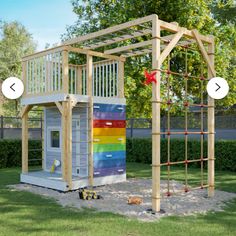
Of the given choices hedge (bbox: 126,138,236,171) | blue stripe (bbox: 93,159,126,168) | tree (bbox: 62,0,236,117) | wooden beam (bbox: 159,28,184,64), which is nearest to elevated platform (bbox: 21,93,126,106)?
blue stripe (bbox: 93,159,126,168)

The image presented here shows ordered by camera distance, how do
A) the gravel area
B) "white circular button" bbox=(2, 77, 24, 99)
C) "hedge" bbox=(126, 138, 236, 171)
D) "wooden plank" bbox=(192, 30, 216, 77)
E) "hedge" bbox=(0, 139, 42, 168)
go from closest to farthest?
the gravel area, "wooden plank" bbox=(192, 30, 216, 77), "white circular button" bbox=(2, 77, 24, 99), "hedge" bbox=(126, 138, 236, 171), "hedge" bbox=(0, 139, 42, 168)

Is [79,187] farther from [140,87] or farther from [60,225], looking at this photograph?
Answer: [140,87]

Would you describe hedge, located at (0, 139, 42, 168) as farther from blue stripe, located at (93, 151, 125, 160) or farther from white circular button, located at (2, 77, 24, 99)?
blue stripe, located at (93, 151, 125, 160)

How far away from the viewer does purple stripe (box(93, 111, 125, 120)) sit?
9.35m

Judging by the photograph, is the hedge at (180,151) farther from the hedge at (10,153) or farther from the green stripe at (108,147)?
the hedge at (10,153)

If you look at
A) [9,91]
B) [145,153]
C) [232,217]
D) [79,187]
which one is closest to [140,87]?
[145,153]

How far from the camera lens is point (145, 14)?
15320mm

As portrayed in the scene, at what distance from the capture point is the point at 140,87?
14.9 metres

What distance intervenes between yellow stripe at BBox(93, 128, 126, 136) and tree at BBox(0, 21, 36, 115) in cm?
2662

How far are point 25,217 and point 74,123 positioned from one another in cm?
399

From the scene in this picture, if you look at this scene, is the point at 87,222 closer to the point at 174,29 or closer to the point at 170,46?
the point at 170,46

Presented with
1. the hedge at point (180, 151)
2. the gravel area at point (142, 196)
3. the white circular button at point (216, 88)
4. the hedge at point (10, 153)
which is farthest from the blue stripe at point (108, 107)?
the hedge at point (10, 153)

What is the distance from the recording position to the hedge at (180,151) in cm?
1257

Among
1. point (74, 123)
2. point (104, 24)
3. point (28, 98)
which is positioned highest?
point (104, 24)
